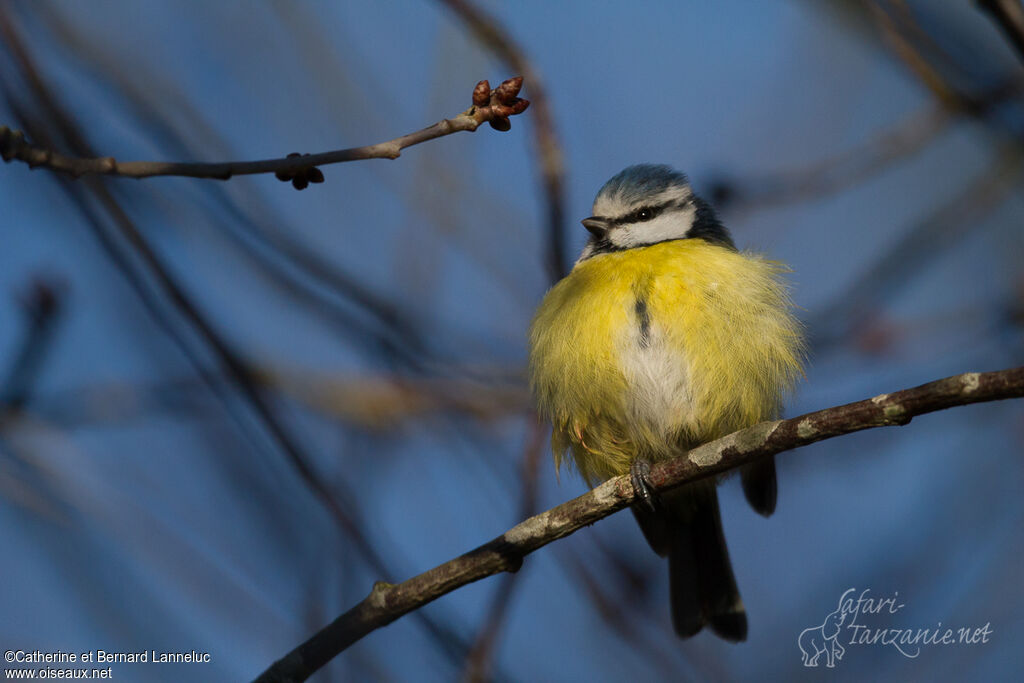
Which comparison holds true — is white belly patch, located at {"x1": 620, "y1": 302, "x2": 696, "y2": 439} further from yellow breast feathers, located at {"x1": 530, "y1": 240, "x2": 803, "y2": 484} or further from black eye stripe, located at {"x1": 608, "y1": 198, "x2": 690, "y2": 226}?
black eye stripe, located at {"x1": 608, "y1": 198, "x2": 690, "y2": 226}

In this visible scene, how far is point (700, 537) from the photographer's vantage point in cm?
Answer: 395

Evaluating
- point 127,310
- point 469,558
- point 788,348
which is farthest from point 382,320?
point 788,348

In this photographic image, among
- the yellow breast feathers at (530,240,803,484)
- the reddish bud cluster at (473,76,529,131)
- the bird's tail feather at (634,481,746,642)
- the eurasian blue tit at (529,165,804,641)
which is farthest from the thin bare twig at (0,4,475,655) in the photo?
the bird's tail feather at (634,481,746,642)

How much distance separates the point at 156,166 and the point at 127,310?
2.04 m

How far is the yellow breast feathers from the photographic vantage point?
125 inches

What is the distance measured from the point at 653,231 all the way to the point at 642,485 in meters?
1.44

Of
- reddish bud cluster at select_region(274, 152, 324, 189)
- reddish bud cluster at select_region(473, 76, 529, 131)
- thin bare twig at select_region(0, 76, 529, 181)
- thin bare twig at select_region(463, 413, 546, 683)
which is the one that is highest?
reddish bud cluster at select_region(473, 76, 529, 131)

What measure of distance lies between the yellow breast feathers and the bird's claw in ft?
1.27

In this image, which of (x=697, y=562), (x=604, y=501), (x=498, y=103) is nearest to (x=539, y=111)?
(x=498, y=103)

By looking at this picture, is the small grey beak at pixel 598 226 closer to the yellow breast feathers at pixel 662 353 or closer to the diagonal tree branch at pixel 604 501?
the yellow breast feathers at pixel 662 353

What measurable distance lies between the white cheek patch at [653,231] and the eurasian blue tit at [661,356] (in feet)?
0.04

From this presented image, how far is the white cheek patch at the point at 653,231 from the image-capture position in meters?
3.77

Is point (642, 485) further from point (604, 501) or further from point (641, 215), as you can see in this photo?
point (641, 215)

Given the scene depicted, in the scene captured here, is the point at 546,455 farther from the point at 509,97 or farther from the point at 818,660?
the point at 509,97
